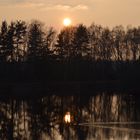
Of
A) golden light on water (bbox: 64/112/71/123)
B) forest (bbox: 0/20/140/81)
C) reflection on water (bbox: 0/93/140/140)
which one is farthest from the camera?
forest (bbox: 0/20/140/81)

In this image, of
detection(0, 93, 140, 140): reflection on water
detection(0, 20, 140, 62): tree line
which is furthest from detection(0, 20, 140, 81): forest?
detection(0, 93, 140, 140): reflection on water

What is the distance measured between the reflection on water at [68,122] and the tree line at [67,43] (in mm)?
37904

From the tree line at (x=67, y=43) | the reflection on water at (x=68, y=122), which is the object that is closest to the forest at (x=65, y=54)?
the tree line at (x=67, y=43)

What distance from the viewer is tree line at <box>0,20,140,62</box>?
89.3 meters

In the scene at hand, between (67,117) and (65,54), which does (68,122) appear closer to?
(67,117)

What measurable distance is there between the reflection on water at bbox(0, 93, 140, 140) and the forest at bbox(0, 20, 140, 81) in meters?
31.7

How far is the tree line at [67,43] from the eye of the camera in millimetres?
89312

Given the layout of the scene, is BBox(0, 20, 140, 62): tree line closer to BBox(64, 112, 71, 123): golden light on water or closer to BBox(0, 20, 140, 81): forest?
BBox(0, 20, 140, 81): forest

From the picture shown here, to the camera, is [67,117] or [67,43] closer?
[67,117]

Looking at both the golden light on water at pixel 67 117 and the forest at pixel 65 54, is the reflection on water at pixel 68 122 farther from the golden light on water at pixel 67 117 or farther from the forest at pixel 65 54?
the forest at pixel 65 54

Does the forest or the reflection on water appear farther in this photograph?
the forest

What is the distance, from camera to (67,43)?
9981 centimetres

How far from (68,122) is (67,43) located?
67027 millimetres

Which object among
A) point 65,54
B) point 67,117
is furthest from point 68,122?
point 65,54
